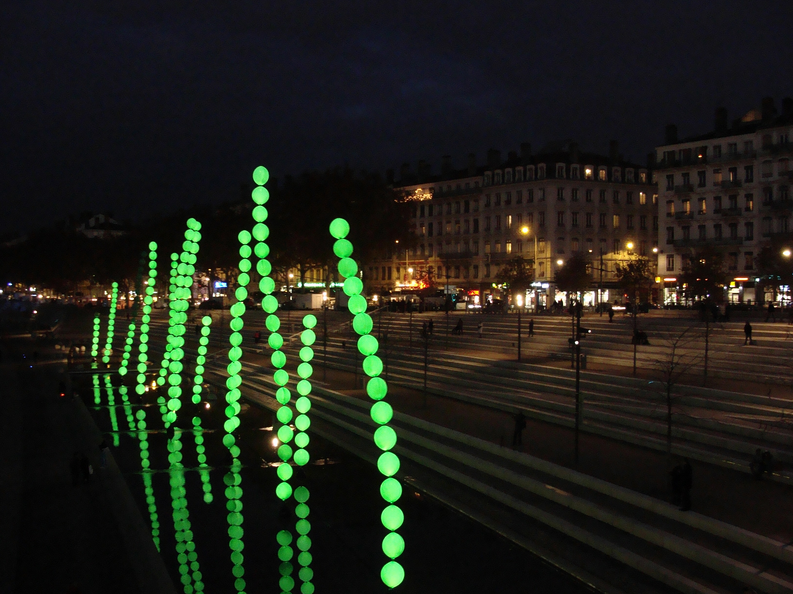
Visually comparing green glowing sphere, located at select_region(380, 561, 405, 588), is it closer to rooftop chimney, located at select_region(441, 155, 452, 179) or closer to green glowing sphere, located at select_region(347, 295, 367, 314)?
green glowing sphere, located at select_region(347, 295, 367, 314)

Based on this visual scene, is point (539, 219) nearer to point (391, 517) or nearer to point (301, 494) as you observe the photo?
point (301, 494)

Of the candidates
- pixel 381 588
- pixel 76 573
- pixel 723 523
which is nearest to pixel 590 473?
pixel 723 523

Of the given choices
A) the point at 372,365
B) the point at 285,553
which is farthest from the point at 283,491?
the point at 372,365

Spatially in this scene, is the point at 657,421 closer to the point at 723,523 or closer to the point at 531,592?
the point at 723,523

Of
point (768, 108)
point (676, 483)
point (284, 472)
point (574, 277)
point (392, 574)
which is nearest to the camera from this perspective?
point (392, 574)

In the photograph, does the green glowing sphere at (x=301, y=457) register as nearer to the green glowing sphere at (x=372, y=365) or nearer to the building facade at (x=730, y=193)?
the green glowing sphere at (x=372, y=365)

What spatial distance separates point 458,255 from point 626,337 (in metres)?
49.2

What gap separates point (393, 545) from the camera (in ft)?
44.9

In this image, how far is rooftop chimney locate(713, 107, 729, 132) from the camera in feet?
203

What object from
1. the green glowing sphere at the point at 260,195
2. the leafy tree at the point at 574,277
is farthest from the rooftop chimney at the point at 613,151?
the green glowing sphere at the point at 260,195

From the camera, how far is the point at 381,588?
12.3 m

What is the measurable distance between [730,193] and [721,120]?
7185 millimetres

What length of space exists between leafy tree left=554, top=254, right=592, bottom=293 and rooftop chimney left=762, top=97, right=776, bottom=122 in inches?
777

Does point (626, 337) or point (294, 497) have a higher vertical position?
point (626, 337)
